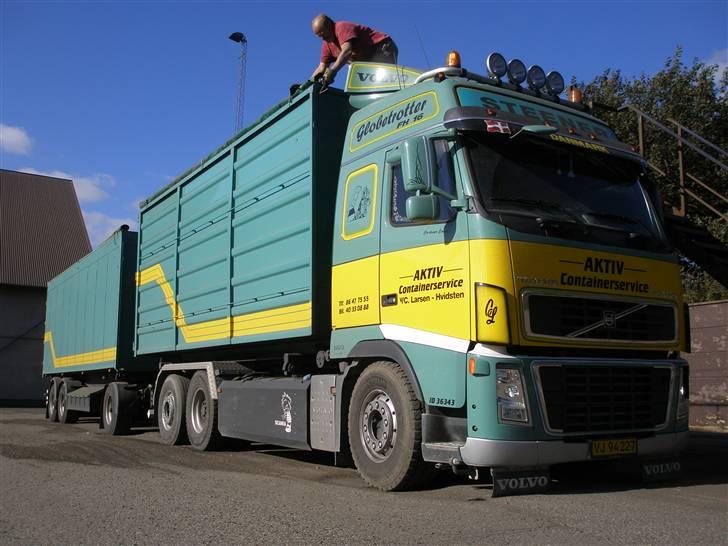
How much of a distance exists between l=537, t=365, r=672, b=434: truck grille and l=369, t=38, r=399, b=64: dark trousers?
4.40 metres

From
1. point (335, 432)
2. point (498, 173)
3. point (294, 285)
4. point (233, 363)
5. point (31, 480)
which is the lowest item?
point (31, 480)

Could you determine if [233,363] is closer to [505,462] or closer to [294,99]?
[294,99]

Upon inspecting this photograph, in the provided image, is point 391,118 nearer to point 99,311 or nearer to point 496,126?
point 496,126

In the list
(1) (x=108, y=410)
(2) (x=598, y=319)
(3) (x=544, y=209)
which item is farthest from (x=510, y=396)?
(1) (x=108, y=410)

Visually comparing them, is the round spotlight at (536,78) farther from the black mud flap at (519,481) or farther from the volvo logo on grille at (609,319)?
the black mud flap at (519,481)

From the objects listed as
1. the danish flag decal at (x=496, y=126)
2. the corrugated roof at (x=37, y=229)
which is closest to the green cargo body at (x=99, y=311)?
A: the danish flag decal at (x=496, y=126)

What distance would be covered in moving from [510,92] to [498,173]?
50.0 inches

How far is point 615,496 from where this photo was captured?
5.60m

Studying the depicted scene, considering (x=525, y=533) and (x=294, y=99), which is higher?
(x=294, y=99)

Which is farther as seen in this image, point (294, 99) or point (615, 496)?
point (294, 99)

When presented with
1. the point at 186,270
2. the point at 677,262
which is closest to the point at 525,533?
the point at 677,262

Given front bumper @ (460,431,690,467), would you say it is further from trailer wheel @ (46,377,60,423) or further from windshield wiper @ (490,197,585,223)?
trailer wheel @ (46,377,60,423)

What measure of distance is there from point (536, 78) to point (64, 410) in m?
13.8

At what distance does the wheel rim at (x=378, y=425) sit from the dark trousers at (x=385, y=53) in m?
4.02
